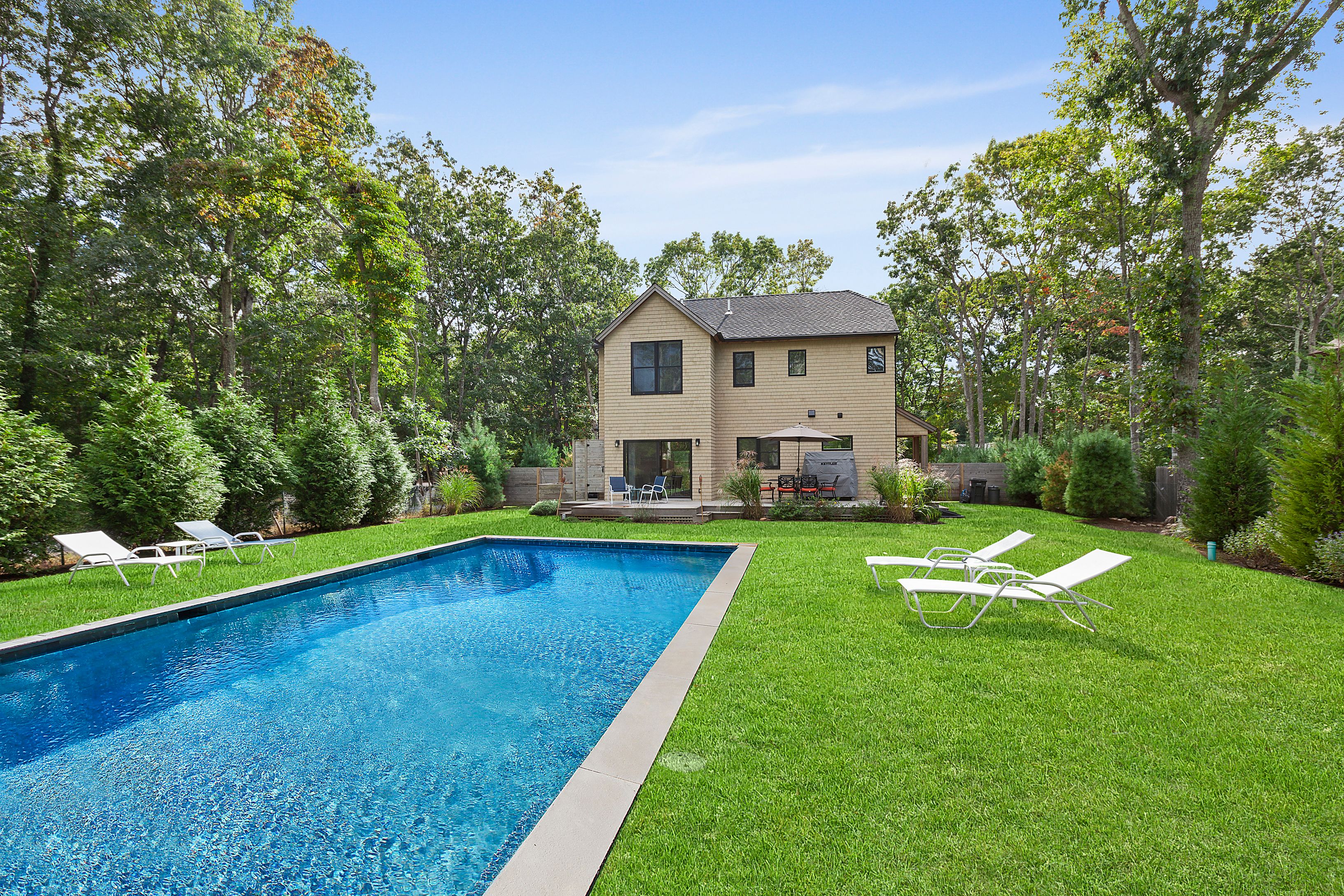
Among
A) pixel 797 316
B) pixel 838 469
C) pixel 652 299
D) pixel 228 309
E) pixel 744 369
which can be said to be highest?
pixel 228 309

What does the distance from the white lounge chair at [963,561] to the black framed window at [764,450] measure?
9847mm

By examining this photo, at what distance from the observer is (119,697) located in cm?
468

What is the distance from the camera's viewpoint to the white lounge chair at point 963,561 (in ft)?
21.4

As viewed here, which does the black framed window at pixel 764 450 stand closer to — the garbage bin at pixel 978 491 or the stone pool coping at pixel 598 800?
the garbage bin at pixel 978 491

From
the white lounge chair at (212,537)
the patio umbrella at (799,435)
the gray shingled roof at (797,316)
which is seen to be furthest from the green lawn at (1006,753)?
the gray shingled roof at (797,316)

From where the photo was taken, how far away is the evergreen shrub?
1452cm

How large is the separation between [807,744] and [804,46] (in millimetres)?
11548

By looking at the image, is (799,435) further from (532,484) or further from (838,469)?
(532,484)

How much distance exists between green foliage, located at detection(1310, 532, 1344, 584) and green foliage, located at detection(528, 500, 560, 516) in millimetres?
14526

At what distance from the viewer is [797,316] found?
1864cm

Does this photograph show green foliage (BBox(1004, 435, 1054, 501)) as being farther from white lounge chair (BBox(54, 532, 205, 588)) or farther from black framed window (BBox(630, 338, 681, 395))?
white lounge chair (BBox(54, 532, 205, 588))

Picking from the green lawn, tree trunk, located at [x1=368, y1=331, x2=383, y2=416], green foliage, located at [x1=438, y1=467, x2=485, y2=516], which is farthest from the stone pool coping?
tree trunk, located at [x1=368, y1=331, x2=383, y2=416]

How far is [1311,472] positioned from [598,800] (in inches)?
374

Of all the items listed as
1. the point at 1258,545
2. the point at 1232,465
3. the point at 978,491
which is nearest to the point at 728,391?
the point at 978,491
